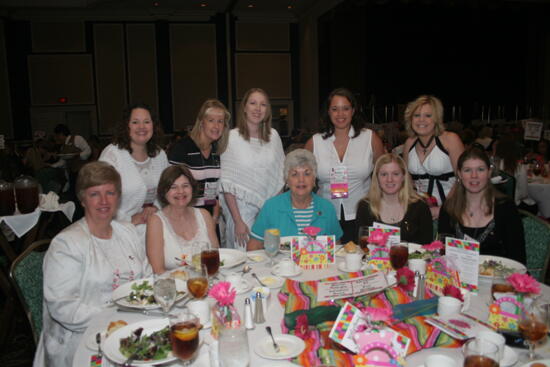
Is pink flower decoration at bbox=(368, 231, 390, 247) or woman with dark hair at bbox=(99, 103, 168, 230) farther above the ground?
woman with dark hair at bbox=(99, 103, 168, 230)

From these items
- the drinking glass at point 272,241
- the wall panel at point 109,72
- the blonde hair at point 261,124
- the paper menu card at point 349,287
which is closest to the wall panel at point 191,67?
the wall panel at point 109,72

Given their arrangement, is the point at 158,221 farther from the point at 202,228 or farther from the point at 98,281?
the point at 98,281

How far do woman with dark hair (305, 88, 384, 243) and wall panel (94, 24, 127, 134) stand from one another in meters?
10.9

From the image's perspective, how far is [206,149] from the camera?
3.61m

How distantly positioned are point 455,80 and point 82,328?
1246cm

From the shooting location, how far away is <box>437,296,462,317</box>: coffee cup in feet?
5.08

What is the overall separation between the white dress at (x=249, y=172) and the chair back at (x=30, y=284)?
1.64m

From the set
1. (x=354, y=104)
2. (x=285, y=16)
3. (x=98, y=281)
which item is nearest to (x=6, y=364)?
(x=98, y=281)

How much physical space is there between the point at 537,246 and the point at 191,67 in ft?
40.6

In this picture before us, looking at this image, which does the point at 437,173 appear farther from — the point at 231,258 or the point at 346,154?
the point at 231,258

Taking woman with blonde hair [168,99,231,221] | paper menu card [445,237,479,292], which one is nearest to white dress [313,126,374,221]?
woman with blonde hair [168,99,231,221]

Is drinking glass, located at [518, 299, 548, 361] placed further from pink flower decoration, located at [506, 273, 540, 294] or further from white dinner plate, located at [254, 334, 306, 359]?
white dinner plate, located at [254, 334, 306, 359]

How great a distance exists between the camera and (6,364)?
3074 mm

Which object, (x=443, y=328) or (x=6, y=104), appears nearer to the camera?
(x=443, y=328)
